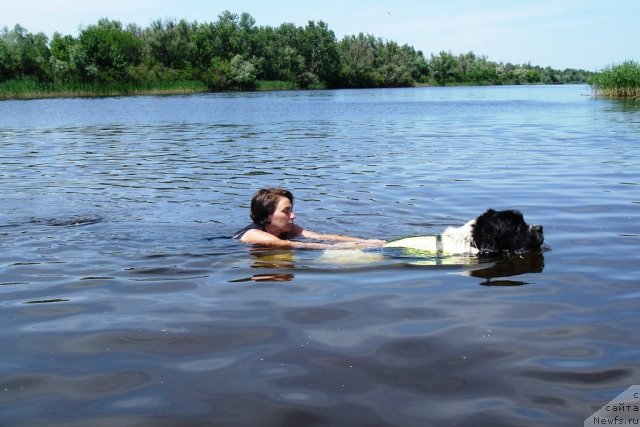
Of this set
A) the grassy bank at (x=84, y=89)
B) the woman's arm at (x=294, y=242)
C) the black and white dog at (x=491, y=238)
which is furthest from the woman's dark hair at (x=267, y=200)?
the grassy bank at (x=84, y=89)

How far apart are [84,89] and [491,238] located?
224 ft

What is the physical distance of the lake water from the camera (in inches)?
140

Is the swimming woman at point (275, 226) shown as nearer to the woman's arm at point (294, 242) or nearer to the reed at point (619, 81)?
the woman's arm at point (294, 242)

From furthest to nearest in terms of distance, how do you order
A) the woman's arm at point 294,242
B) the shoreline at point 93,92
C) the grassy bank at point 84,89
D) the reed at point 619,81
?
1. the grassy bank at point 84,89
2. the shoreline at point 93,92
3. the reed at point 619,81
4. the woman's arm at point 294,242

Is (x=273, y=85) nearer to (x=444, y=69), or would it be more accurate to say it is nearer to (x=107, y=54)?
(x=107, y=54)

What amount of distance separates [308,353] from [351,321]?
2.30 ft

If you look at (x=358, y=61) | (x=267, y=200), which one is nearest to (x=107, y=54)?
(x=358, y=61)

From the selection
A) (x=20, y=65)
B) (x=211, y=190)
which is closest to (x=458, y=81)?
(x=20, y=65)

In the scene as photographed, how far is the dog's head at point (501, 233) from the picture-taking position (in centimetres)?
643

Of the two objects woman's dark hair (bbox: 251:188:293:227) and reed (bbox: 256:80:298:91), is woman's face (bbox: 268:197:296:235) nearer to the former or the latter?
woman's dark hair (bbox: 251:188:293:227)

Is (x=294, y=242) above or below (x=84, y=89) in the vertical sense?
below

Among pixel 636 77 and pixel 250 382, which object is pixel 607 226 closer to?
pixel 250 382

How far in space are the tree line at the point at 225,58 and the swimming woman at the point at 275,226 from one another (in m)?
67.5

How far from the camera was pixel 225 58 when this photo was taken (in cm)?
10450
